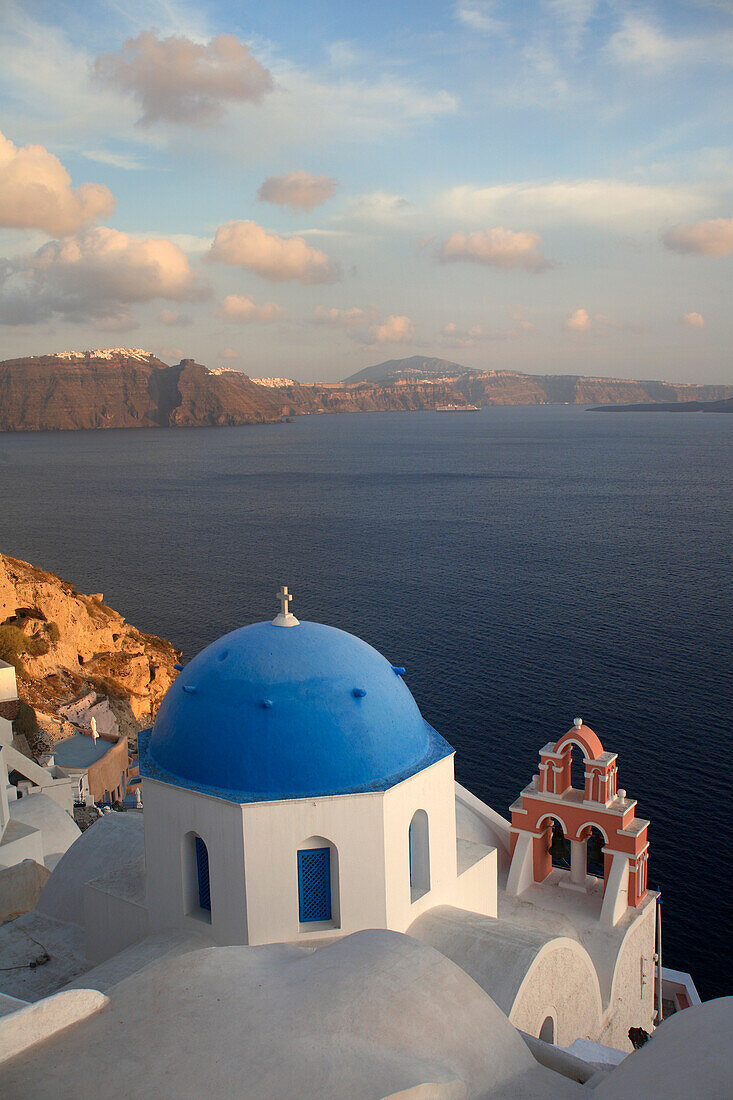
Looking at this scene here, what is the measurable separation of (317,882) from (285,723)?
6.79 ft

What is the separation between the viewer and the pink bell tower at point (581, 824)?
14.5m

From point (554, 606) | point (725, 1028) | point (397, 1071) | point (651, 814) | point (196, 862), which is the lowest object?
point (651, 814)

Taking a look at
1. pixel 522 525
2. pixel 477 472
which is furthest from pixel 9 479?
pixel 522 525

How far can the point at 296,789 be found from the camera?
32.7ft

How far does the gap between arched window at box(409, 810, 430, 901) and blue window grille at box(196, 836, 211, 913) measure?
2.75m

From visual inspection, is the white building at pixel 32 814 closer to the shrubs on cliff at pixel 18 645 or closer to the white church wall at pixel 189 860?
the white church wall at pixel 189 860

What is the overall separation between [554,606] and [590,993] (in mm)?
37017

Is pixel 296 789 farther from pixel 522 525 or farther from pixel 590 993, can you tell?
pixel 522 525

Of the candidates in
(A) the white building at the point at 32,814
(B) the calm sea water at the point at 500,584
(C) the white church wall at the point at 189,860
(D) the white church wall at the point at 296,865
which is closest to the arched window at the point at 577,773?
(B) the calm sea water at the point at 500,584

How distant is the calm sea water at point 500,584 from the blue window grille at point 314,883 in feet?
48.1

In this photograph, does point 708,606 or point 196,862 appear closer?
point 196,862

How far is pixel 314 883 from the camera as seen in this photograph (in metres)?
10.2

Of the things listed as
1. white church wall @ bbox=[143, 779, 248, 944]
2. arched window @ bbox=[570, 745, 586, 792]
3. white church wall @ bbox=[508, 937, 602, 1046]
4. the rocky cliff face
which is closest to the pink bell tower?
white church wall @ bbox=[508, 937, 602, 1046]

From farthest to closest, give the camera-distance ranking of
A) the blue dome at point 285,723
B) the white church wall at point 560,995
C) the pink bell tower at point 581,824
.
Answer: the pink bell tower at point 581,824
the blue dome at point 285,723
the white church wall at point 560,995
